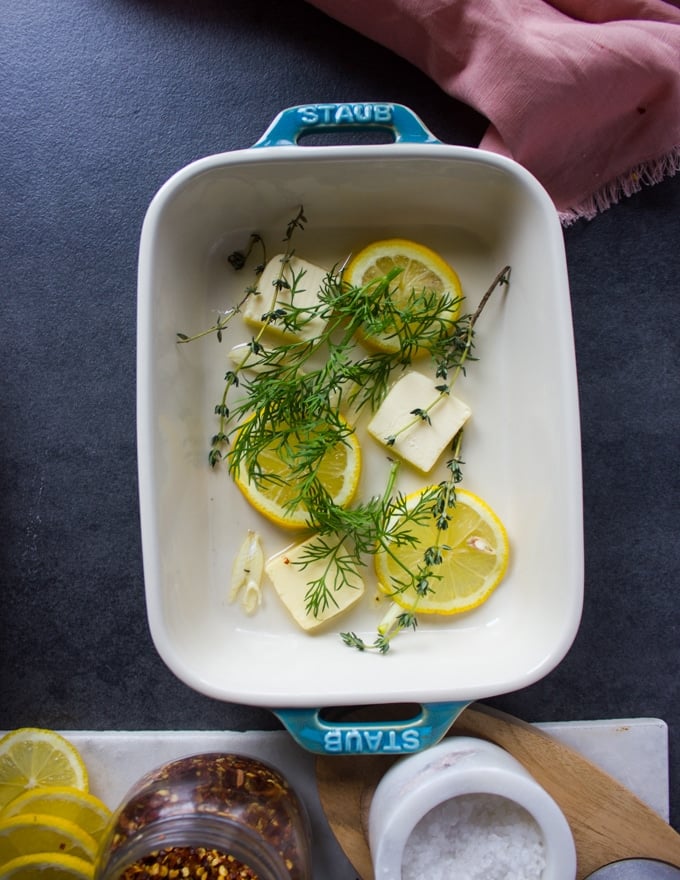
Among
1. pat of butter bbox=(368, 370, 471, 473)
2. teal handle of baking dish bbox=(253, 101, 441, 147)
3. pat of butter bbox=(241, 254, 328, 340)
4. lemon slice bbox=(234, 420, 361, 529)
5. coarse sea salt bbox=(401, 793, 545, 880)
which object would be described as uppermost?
teal handle of baking dish bbox=(253, 101, 441, 147)

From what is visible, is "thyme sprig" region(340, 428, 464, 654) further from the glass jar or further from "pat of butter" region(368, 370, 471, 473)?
the glass jar

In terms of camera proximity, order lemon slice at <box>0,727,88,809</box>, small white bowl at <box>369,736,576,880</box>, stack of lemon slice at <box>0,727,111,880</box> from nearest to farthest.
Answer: small white bowl at <box>369,736,576,880</box>, stack of lemon slice at <box>0,727,111,880</box>, lemon slice at <box>0,727,88,809</box>

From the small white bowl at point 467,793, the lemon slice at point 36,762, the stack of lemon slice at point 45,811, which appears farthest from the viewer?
the lemon slice at point 36,762

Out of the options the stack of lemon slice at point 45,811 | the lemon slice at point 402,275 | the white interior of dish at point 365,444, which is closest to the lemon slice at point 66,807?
the stack of lemon slice at point 45,811

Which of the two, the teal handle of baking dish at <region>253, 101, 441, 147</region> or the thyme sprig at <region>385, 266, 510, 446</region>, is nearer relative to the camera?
the teal handle of baking dish at <region>253, 101, 441, 147</region>

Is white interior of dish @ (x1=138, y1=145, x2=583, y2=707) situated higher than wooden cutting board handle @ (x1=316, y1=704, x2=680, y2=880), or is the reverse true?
white interior of dish @ (x1=138, y1=145, x2=583, y2=707)

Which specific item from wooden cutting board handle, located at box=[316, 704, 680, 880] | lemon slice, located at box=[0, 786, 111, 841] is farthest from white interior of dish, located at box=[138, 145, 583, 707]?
lemon slice, located at box=[0, 786, 111, 841]

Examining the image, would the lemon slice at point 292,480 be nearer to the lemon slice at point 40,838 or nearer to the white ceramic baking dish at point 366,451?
the white ceramic baking dish at point 366,451

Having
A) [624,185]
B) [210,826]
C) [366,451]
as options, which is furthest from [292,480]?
[624,185]
